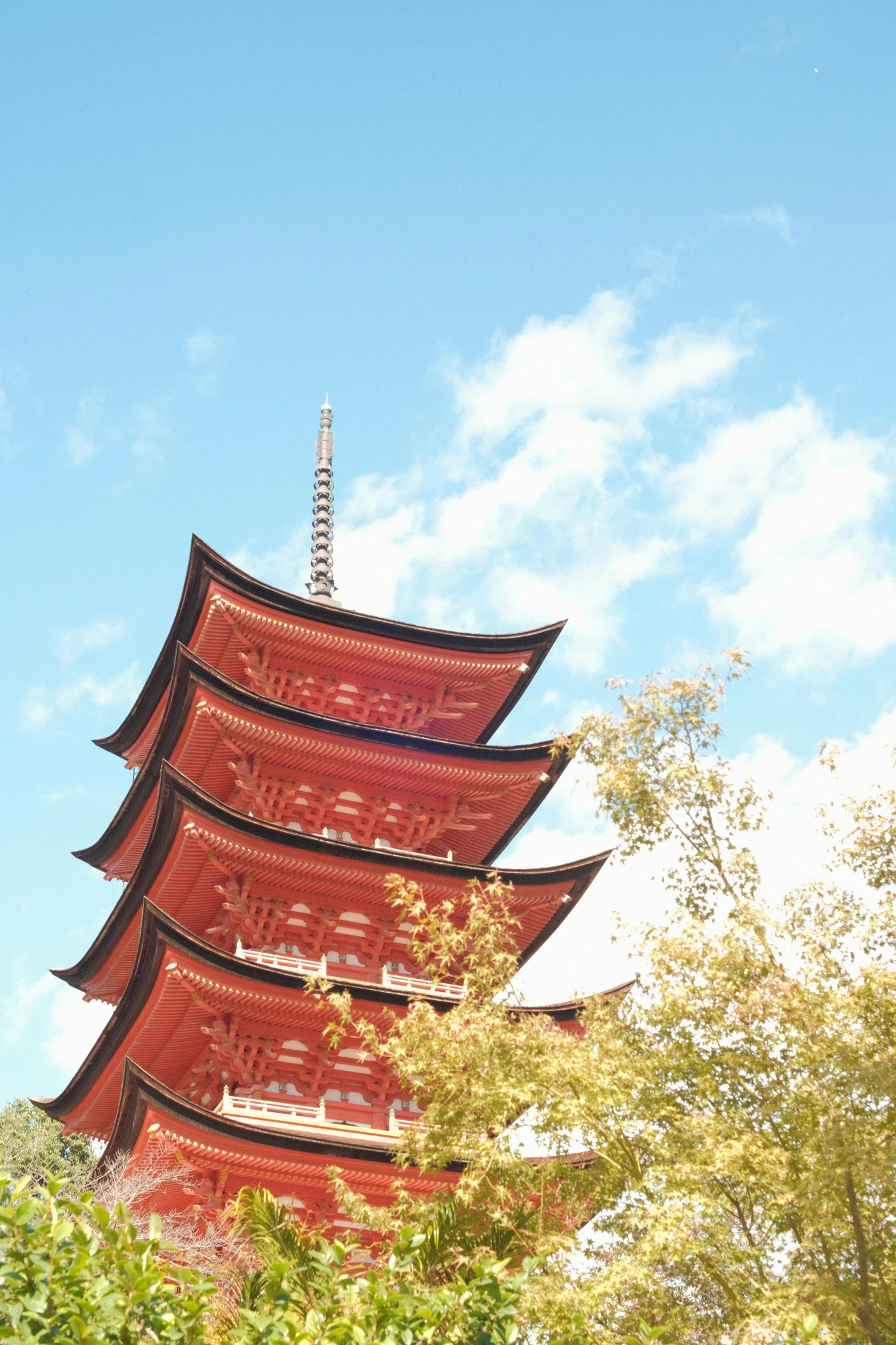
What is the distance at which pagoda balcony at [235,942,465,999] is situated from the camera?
1716cm

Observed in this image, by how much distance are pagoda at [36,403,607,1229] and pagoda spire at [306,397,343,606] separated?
1.73m

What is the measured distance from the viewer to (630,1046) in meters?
11.2

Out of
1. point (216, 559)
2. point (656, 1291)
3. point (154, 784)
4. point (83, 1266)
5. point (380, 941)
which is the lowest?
point (83, 1266)

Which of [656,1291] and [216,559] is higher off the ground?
[216,559]

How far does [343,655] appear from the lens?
822 inches

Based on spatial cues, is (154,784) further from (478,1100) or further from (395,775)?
(478,1100)

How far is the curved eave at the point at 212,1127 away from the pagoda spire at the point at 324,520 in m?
10.5

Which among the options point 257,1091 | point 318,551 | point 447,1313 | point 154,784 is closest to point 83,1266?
point 447,1313

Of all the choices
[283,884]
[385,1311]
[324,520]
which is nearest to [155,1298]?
[385,1311]

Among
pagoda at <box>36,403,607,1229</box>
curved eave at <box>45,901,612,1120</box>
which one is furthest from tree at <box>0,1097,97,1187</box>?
curved eave at <box>45,901,612,1120</box>

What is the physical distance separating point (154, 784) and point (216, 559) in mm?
4136

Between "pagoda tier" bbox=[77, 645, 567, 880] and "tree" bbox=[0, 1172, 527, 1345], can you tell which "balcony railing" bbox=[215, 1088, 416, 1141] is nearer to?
"pagoda tier" bbox=[77, 645, 567, 880]

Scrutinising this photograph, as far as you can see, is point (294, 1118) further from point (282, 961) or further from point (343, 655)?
point (343, 655)

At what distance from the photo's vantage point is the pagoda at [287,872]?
15.4 m
